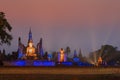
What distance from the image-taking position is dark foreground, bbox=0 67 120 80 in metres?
45.8

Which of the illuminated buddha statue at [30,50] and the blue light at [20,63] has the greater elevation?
the illuminated buddha statue at [30,50]

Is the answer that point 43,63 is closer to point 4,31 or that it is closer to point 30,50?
point 30,50

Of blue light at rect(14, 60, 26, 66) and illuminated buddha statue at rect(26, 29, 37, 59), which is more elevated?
illuminated buddha statue at rect(26, 29, 37, 59)

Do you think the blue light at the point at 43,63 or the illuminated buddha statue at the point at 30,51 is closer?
the blue light at the point at 43,63

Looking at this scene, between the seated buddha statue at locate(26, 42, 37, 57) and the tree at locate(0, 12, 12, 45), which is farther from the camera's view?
the seated buddha statue at locate(26, 42, 37, 57)

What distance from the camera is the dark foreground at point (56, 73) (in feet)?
150

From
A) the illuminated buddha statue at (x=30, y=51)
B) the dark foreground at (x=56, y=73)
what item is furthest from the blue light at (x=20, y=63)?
the dark foreground at (x=56, y=73)

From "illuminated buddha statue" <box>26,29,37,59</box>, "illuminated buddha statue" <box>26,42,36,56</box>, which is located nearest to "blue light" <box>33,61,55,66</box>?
"illuminated buddha statue" <box>26,29,37,59</box>
